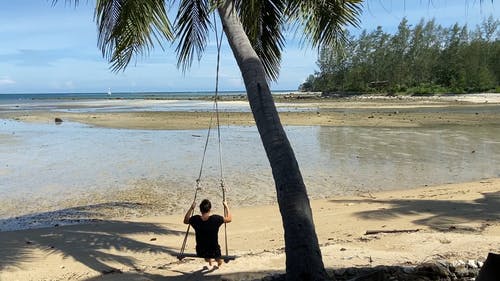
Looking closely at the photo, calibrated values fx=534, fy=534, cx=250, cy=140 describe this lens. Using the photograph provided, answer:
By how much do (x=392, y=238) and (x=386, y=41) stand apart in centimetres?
8732

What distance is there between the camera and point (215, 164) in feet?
55.2

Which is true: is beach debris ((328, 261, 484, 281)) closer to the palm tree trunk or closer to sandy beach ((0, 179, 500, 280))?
sandy beach ((0, 179, 500, 280))

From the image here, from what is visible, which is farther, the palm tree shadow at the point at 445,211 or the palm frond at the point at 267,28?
the palm tree shadow at the point at 445,211

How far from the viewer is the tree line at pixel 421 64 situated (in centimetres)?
7444

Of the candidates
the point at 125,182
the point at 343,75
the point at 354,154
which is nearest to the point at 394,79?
the point at 343,75

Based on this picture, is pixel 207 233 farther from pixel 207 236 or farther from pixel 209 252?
pixel 209 252

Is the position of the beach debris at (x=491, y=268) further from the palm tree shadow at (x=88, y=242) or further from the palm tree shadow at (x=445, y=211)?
the palm tree shadow at (x=88, y=242)

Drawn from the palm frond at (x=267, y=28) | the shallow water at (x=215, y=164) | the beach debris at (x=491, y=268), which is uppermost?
the palm frond at (x=267, y=28)

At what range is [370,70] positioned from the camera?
3637 inches

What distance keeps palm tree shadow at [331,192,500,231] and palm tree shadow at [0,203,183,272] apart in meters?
3.79

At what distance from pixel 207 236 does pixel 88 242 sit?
253 centimetres

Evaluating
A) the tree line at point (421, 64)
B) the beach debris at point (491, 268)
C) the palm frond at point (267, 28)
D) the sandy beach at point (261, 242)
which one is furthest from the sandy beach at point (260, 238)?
the tree line at point (421, 64)

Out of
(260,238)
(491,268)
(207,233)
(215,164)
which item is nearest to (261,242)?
(260,238)

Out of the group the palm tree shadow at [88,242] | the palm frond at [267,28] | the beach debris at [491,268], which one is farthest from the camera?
the palm tree shadow at [88,242]
